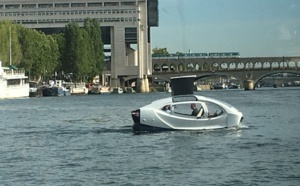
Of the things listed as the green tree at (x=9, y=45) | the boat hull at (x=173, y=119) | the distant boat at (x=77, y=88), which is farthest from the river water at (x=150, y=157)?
the distant boat at (x=77, y=88)

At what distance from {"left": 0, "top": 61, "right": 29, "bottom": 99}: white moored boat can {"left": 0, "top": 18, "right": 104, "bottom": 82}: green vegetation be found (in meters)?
4.87

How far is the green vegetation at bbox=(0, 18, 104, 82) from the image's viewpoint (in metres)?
159

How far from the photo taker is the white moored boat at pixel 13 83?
14800 centimetres

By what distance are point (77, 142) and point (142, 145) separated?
16.4ft

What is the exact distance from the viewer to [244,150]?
126 feet

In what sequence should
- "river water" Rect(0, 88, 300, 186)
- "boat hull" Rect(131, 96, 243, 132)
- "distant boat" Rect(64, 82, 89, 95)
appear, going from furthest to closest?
"distant boat" Rect(64, 82, 89, 95)
"boat hull" Rect(131, 96, 243, 132)
"river water" Rect(0, 88, 300, 186)

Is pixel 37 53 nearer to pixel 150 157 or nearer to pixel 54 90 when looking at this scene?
pixel 54 90

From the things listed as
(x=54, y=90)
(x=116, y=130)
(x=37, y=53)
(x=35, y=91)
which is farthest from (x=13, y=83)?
(x=116, y=130)

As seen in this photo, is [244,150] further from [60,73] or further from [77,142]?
[60,73]

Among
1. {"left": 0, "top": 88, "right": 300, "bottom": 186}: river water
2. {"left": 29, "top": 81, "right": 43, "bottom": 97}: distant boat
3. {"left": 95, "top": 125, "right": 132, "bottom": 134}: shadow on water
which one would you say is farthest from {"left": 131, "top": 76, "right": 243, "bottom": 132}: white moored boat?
{"left": 29, "top": 81, "right": 43, "bottom": 97}: distant boat

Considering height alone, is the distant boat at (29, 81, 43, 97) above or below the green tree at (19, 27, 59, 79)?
below

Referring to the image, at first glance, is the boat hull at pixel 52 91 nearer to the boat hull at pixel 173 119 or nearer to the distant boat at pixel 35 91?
the distant boat at pixel 35 91

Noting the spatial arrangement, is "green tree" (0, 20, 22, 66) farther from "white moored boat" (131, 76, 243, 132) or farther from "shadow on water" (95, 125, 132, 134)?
"white moored boat" (131, 76, 243, 132)

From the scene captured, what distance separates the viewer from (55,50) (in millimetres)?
176750
